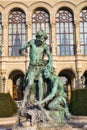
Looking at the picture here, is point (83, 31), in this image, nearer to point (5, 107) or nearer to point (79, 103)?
point (79, 103)

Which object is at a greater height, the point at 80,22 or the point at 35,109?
the point at 80,22

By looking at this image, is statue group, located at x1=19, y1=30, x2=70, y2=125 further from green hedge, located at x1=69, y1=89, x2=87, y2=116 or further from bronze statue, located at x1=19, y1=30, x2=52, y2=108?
green hedge, located at x1=69, y1=89, x2=87, y2=116

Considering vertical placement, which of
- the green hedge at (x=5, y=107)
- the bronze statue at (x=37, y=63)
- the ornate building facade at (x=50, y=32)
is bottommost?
the green hedge at (x=5, y=107)

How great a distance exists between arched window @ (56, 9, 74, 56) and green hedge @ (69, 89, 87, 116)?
54.6 ft

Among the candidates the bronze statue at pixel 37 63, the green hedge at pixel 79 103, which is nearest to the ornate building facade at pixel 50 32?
the green hedge at pixel 79 103

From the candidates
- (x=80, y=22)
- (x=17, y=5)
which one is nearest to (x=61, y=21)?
(x=80, y=22)

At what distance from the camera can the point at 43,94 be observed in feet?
25.2

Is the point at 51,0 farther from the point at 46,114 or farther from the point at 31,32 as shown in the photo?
the point at 46,114

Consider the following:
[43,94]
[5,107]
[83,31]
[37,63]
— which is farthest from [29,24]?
[43,94]

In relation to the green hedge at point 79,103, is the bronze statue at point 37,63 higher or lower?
higher

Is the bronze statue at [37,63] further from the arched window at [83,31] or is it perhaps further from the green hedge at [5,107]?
the arched window at [83,31]

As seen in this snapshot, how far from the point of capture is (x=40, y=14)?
119 feet

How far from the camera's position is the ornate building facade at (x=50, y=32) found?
34.6 meters

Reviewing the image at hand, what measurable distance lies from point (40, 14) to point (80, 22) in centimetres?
483
